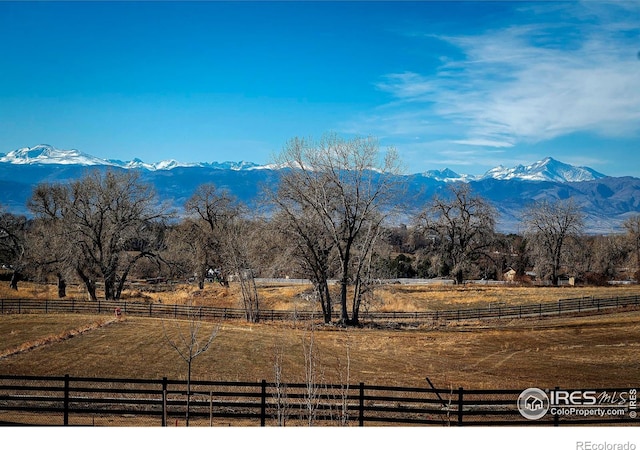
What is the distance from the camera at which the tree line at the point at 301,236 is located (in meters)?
35.1

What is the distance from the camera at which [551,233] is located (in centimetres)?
6544

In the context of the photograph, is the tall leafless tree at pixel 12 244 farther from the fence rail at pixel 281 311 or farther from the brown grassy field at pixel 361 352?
the brown grassy field at pixel 361 352

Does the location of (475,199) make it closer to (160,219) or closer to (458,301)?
(458,301)

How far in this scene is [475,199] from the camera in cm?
6294

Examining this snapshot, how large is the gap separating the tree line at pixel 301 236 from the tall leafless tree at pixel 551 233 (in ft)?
0.50

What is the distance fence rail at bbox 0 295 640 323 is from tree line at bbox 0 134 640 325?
1888 mm

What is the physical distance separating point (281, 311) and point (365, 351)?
578 inches

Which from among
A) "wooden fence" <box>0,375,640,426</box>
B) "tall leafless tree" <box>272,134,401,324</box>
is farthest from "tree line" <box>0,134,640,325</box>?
"wooden fence" <box>0,375,640,426</box>

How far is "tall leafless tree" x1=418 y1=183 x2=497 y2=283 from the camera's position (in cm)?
6209

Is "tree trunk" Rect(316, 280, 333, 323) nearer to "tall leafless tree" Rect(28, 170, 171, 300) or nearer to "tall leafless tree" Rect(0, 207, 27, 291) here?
"tall leafless tree" Rect(28, 170, 171, 300)

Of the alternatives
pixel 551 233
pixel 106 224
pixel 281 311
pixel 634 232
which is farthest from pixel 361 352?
pixel 634 232

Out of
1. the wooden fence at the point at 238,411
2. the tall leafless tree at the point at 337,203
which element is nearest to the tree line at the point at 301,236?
the tall leafless tree at the point at 337,203
